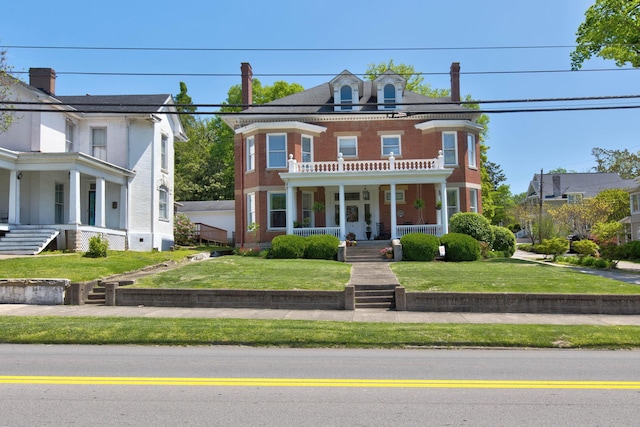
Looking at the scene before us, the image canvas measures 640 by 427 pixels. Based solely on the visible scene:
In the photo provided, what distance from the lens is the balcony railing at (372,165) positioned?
28000 mm

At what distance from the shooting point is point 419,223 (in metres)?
30.2

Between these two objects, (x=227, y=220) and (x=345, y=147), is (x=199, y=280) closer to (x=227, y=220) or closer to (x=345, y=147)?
(x=345, y=147)

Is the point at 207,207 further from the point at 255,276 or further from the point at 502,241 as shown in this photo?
the point at 255,276

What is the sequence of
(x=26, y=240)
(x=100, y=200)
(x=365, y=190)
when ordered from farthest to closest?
(x=365, y=190) < (x=100, y=200) < (x=26, y=240)

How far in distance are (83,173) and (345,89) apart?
15.6 meters

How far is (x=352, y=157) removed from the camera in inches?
1234

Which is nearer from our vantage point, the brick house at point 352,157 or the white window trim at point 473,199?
the brick house at point 352,157

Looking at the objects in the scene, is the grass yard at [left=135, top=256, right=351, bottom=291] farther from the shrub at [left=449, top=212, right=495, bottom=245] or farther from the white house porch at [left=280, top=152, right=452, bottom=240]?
the shrub at [left=449, top=212, right=495, bottom=245]

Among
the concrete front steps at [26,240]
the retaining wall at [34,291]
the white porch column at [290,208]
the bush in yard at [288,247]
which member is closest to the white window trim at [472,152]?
the white porch column at [290,208]

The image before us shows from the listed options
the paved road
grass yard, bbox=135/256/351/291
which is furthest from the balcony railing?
the paved road

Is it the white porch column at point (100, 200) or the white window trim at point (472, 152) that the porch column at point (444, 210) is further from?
the white porch column at point (100, 200)

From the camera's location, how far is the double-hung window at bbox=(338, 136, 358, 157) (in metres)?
31.5

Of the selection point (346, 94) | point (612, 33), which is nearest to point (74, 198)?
point (346, 94)

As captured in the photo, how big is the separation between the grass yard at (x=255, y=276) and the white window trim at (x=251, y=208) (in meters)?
8.25
